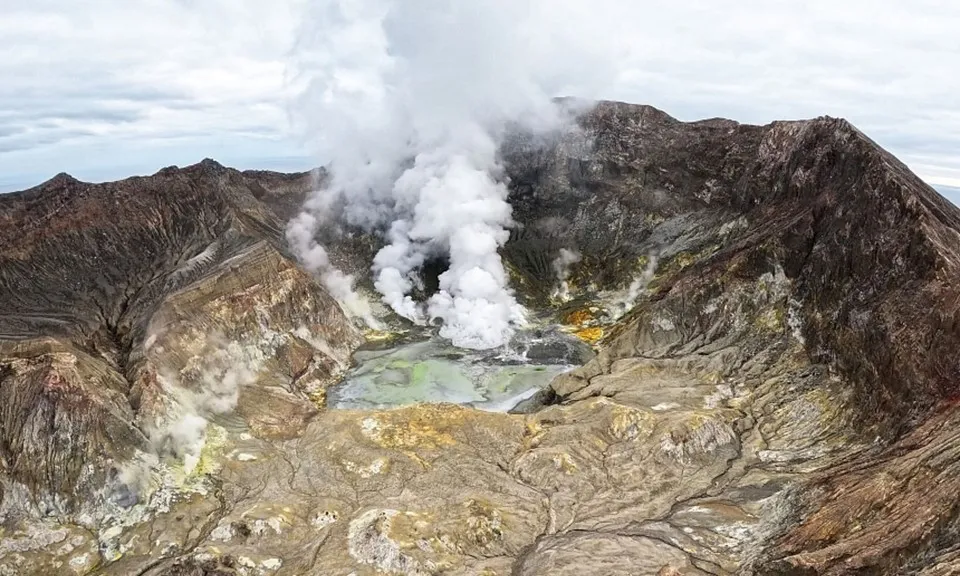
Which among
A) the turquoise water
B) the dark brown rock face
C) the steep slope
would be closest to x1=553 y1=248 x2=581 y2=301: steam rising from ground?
the dark brown rock face

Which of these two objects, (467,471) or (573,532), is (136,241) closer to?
(467,471)

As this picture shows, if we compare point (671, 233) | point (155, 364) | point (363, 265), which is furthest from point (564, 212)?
point (155, 364)

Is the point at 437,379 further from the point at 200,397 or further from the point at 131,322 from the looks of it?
the point at 131,322

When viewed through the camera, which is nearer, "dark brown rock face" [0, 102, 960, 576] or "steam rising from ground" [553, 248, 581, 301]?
"dark brown rock face" [0, 102, 960, 576]

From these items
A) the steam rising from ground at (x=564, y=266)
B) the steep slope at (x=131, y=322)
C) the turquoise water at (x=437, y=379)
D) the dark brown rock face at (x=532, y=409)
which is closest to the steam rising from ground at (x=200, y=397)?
the steep slope at (x=131, y=322)

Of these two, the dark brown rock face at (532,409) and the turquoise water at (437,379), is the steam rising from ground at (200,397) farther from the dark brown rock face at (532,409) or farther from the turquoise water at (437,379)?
the turquoise water at (437,379)

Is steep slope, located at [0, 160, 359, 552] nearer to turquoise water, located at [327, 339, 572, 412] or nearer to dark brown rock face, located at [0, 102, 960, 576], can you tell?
dark brown rock face, located at [0, 102, 960, 576]

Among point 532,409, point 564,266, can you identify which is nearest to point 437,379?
point 532,409
